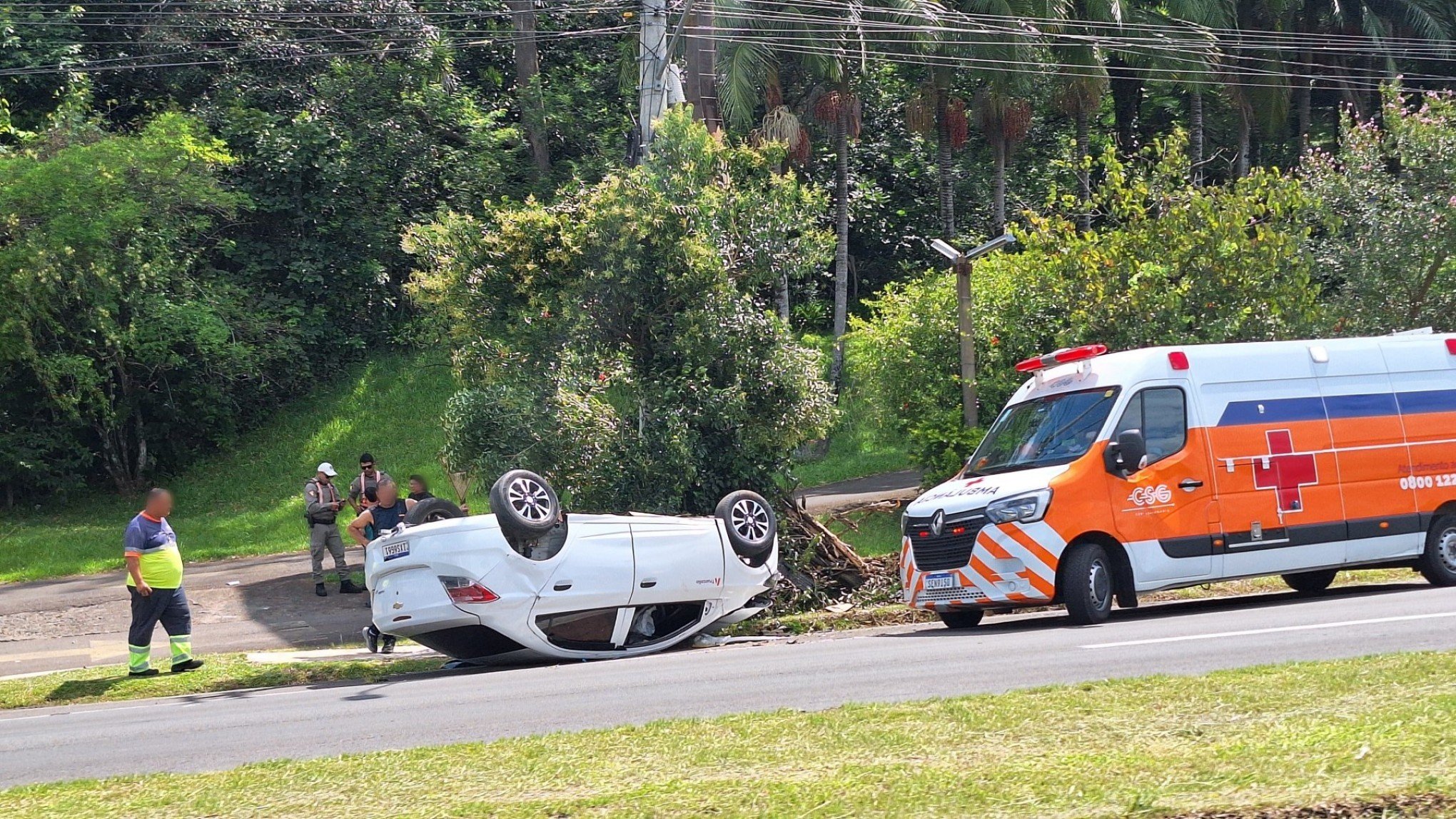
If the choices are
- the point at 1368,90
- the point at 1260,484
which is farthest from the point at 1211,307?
the point at 1368,90

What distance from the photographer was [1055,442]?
1284cm

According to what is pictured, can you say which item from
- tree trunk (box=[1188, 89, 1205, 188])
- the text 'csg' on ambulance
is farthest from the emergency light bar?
tree trunk (box=[1188, 89, 1205, 188])

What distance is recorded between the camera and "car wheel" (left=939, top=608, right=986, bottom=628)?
13.3 metres

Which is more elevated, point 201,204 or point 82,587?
point 201,204

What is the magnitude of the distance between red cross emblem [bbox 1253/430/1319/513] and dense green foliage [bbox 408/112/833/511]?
4650mm

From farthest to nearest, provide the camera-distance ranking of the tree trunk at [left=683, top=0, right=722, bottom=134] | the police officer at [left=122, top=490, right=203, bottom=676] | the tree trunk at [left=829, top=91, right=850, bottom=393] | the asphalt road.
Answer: the tree trunk at [left=829, top=91, right=850, bottom=393], the tree trunk at [left=683, top=0, right=722, bottom=134], the police officer at [left=122, top=490, right=203, bottom=676], the asphalt road

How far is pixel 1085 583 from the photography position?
39.8ft

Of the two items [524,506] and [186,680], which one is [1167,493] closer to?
[524,506]

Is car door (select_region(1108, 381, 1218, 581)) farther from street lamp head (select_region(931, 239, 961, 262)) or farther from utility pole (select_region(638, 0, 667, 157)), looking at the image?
utility pole (select_region(638, 0, 667, 157))

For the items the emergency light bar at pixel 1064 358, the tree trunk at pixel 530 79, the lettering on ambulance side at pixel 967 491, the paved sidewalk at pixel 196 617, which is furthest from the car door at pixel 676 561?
the tree trunk at pixel 530 79

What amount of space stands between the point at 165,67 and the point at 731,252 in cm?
2219

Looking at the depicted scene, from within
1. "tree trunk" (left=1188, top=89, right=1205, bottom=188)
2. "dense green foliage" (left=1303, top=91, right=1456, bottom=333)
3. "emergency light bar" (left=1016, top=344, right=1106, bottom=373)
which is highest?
"tree trunk" (left=1188, top=89, right=1205, bottom=188)

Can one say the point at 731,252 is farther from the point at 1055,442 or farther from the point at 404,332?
the point at 404,332

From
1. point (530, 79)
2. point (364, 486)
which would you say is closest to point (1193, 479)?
point (364, 486)
